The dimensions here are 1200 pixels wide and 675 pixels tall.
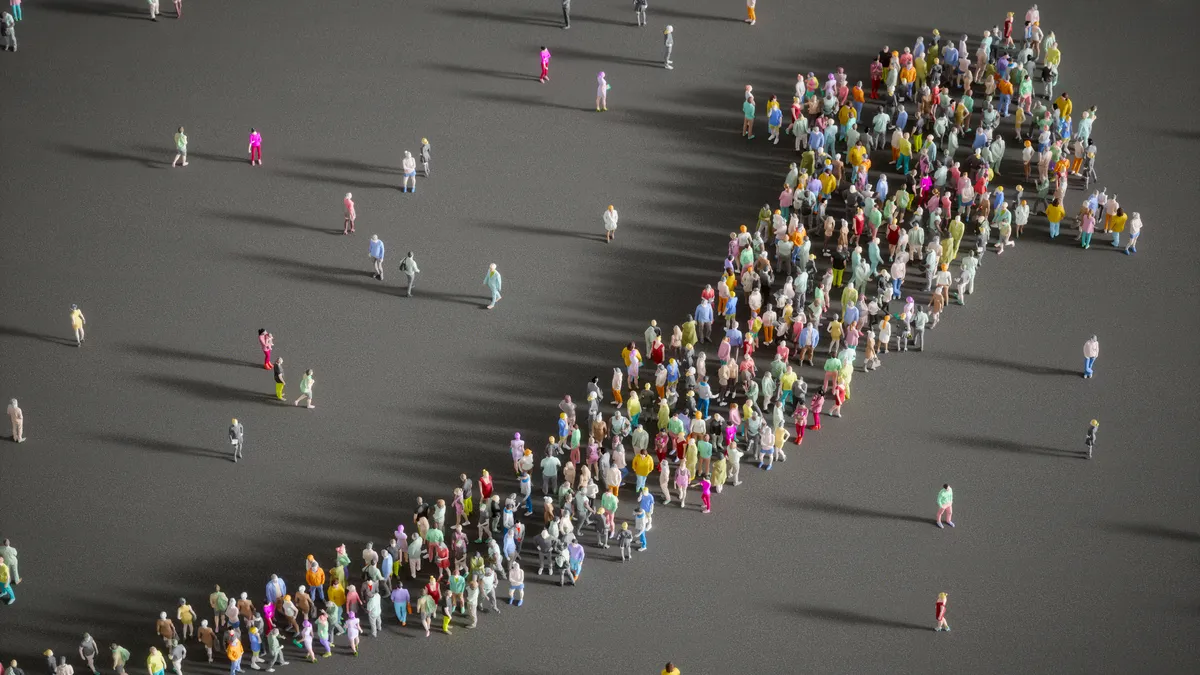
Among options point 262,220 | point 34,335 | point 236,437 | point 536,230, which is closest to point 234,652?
point 236,437

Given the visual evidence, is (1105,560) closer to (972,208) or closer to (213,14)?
(972,208)

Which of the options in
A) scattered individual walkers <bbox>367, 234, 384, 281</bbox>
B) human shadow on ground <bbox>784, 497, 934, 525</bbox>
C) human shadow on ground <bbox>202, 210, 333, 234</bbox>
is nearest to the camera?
human shadow on ground <bbox>784, 497, 934, 525</bbox>

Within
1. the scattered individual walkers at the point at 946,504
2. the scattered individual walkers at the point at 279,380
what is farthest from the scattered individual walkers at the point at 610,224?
the scattered individual walkers at the point at 946,504

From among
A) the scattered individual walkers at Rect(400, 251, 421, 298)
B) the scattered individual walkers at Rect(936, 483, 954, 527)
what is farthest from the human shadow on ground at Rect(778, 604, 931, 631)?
the scattered individual walkers at Rect(400, 251, 421, 298)

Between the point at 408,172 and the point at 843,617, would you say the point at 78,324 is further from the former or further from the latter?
the point at 843,617

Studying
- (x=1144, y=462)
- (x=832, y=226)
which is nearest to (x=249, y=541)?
(x=832, y=226)

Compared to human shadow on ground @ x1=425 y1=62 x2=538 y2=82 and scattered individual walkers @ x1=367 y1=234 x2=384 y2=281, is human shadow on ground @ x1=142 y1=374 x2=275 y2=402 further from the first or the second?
human shadow on ground @ x1=425 y1=62 x2=538 y2=82
